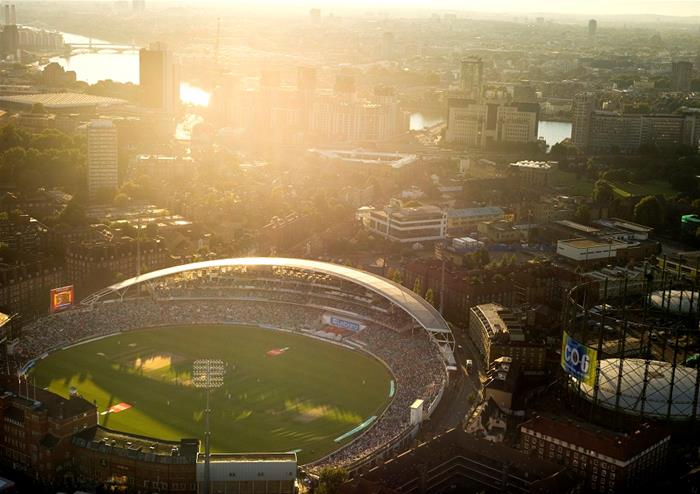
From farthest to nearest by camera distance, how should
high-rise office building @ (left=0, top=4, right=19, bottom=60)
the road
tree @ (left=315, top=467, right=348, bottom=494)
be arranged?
high-rise office building @ (left=0, top=4, right=19, bottom=60)
the road
tree @ (left=315, top=467, right=348, bottom=494)

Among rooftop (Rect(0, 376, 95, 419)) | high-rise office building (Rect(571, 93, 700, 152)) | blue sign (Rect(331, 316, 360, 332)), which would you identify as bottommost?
blue sign (Rect(331, 316, 360, 332))

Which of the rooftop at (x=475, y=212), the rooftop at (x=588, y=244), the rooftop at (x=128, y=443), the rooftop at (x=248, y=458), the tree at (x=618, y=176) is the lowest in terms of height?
the rooftop at (x=248, y=458)

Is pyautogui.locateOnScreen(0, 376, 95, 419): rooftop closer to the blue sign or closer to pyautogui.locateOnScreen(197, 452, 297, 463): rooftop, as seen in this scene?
pyautogui.locateOnScreen(197, 452, 297, 463): rooftop

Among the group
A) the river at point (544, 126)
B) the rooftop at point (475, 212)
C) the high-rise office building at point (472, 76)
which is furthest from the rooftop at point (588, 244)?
the high-rise office building at point (472, 76)

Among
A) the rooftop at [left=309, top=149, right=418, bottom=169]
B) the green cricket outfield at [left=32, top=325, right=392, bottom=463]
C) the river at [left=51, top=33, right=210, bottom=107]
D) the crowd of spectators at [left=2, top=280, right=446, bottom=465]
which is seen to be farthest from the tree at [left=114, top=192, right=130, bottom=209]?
the river at [left=51, top=33, right=210, bottom=107]

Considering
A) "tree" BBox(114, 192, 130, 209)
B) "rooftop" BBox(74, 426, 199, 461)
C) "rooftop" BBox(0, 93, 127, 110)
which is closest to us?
"rooftop" BBox(74, 426, 199, 461)

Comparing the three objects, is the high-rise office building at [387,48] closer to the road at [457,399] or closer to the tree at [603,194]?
the tree at [603,194]

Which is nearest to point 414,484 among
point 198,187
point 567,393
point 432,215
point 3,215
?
point 567,393
